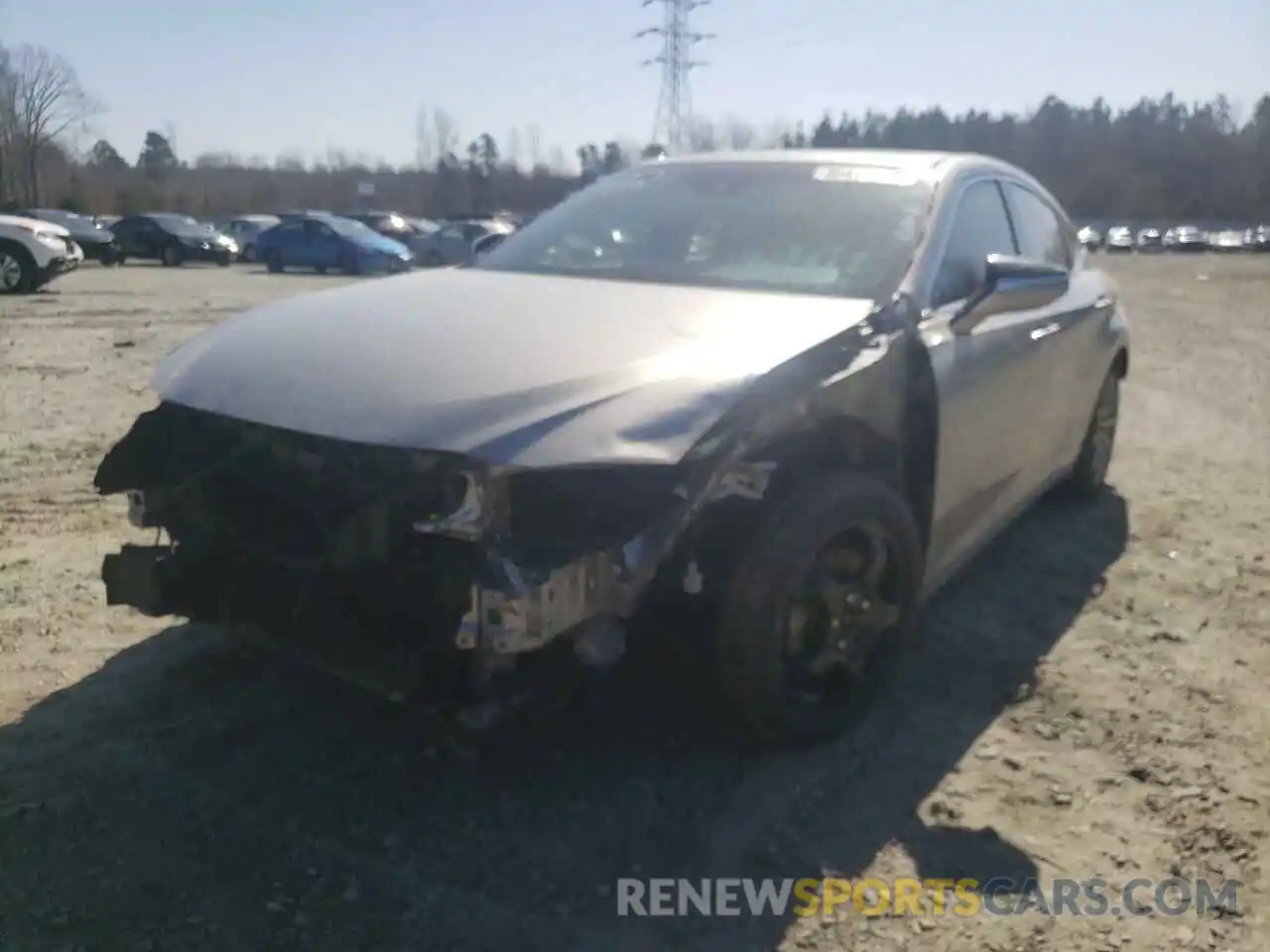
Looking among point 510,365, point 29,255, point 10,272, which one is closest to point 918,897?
point 510,365

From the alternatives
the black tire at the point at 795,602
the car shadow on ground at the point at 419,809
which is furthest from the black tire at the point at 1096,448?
the black tire at the point at 795,602

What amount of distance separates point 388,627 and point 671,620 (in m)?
0.78

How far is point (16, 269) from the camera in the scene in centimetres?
1573

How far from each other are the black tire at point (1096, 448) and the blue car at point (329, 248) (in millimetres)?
21289

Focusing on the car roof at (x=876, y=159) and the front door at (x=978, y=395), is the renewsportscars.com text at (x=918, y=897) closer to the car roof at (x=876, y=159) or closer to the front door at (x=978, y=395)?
the front door at (x=978, y=395)

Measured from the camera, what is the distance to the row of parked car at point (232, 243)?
623 inches

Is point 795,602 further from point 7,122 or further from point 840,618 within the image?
point 7,122

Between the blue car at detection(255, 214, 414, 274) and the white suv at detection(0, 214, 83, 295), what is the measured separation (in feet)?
30.2

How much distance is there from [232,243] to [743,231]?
31002mm

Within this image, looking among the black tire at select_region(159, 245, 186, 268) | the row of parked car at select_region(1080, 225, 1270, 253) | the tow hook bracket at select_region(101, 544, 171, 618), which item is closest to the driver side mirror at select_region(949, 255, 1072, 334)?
the tow hook bracket at select_region(101, 544, 171, 618)

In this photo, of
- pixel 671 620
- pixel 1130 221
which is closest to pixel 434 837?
pixel 671 620

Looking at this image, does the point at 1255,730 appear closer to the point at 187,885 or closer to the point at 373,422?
the point at 373,422

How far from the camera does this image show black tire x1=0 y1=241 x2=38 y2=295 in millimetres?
15539

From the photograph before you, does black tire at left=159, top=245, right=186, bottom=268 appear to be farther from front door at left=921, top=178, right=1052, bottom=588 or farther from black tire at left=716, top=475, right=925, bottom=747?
black tire at left=716, top=475, right=925, bottom=747
